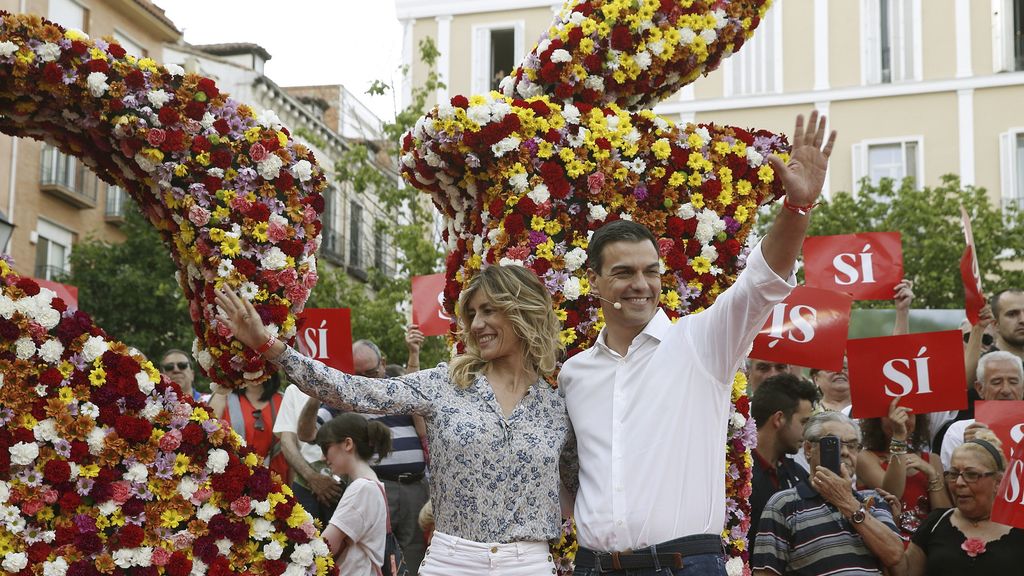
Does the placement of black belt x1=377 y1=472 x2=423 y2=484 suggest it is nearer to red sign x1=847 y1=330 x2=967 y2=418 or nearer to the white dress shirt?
red sign x1=847 y1=330 x2=967 y2=418

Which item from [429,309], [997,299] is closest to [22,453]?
[429,309]

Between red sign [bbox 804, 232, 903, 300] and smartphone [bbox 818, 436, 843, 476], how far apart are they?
3.26 metres

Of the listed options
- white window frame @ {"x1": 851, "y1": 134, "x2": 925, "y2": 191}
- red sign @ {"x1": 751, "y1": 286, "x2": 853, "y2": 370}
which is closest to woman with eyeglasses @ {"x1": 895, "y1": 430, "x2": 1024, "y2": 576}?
red sign @ {"x1": 751, "y1": 286, "x2": 853, "y2": 370}

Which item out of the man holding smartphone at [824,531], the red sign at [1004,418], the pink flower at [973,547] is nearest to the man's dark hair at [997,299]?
the red sign at [1004,418]

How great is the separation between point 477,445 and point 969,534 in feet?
11.1

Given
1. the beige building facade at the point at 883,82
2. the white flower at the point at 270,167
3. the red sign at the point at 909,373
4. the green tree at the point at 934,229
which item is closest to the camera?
the white flower at the point at 270,167

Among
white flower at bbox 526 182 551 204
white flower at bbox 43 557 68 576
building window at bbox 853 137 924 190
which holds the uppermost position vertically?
building window at bbox 853 137 924 190

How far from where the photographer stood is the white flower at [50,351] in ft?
16.7

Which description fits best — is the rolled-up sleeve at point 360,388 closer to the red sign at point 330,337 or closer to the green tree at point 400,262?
the red sign at point 330,337

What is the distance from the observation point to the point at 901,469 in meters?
7.68

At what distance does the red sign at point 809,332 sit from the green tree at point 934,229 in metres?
16.9

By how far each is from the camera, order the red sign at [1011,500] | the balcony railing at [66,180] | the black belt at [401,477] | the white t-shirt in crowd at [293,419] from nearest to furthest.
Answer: the red sign at [1011,500] < the black belt at [401,477] < the white t-shirt in crowd at [293,419] < the balcony railing at [66,180]

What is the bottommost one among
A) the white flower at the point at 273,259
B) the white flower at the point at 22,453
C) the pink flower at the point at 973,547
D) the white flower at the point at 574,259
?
the pink flower at the point at 973,547

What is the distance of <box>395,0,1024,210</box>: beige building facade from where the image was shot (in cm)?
3117
